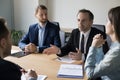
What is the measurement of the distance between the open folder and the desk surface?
5 cm

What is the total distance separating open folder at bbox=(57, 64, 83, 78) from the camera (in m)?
1.93

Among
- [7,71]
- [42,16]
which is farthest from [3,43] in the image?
[42,16]

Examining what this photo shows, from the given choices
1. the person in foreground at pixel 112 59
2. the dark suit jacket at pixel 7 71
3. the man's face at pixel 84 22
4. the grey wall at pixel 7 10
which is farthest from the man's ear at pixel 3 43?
the grey wall at pixel 7 10

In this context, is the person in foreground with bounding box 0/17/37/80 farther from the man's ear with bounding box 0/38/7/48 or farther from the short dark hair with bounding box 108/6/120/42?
the short dark hair with bounding box 108/6/120/42

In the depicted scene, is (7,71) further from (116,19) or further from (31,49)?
(31,49)

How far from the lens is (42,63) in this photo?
230cm

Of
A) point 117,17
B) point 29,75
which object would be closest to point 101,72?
A: point 117,17

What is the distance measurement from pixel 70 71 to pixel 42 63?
0.39 m

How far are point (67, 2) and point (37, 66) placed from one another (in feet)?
8.68

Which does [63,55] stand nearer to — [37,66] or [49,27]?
[37,66]

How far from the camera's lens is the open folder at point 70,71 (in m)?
1.93

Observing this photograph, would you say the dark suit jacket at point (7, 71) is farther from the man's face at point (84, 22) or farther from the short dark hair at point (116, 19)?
the man's face at point (84, 22)

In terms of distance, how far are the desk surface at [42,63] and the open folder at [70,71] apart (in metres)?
0.05

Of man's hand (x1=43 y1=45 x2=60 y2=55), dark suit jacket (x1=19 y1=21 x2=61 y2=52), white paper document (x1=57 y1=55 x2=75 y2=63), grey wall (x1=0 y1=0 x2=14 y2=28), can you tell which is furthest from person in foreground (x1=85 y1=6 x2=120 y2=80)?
grey wall (x1=0 y1=0 x2=14 y2=28)
